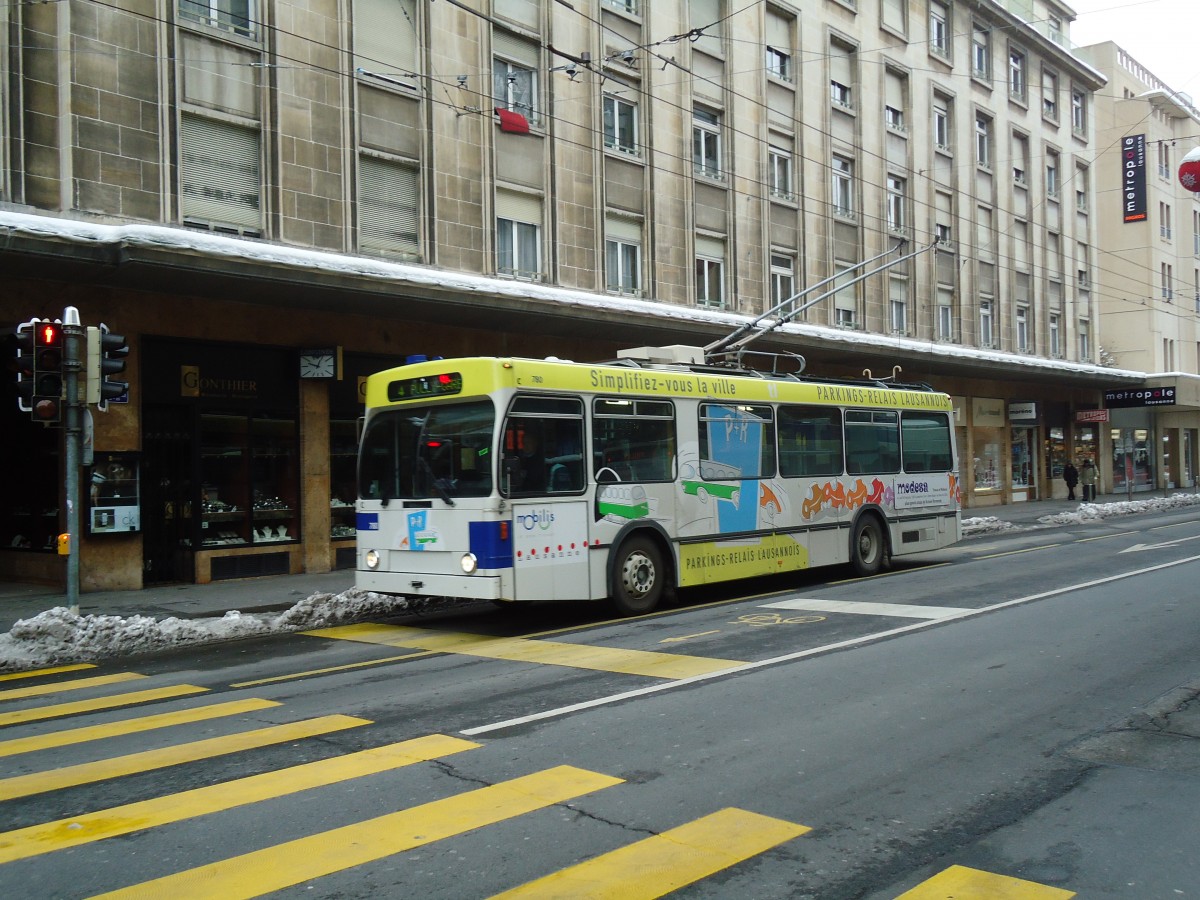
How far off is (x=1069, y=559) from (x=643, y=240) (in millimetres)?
11860

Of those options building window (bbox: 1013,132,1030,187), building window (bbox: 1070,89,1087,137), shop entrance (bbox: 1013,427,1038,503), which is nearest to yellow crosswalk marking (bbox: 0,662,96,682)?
shop entrance (bbox: 1013,427,1038,503)

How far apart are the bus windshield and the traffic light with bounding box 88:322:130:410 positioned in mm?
2948

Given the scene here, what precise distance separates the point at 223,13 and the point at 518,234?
22.9ft

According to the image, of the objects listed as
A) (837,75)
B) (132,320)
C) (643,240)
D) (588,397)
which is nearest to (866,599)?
(588,397)

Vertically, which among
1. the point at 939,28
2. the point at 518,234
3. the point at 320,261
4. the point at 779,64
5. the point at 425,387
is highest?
the point at 939,28

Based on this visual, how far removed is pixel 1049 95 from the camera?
143ft

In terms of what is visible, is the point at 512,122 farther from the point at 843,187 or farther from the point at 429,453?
the point at 843,187

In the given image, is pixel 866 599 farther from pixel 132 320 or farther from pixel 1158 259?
pixel 1158 259

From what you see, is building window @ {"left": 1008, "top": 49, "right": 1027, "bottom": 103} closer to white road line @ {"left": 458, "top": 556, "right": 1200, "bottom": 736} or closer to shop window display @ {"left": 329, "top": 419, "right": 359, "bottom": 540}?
white road line @ {"left": 458, "top": 556, "right": 1200, "bottom": 736}

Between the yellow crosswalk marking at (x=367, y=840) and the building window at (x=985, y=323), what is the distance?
119 ft

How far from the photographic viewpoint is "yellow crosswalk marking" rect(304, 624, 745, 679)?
8.91 meters

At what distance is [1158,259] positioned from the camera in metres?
52.0

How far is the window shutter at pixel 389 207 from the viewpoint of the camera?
18.9 meters

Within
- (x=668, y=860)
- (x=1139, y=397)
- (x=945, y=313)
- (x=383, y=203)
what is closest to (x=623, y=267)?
(x=383, y=203)
